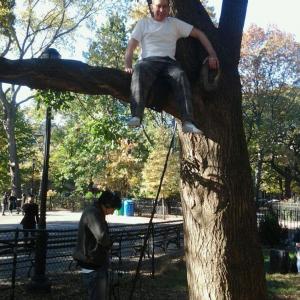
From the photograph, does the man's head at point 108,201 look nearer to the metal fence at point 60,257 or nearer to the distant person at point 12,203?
the metal fence at point 60,257

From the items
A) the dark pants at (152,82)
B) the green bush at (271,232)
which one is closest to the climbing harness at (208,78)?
the dark pants at (152,82)

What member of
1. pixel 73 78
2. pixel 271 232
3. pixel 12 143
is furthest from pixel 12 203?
pixel 73 78

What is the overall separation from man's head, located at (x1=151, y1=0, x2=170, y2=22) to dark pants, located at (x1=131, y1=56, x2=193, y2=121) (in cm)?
46

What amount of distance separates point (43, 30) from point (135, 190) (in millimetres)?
15016

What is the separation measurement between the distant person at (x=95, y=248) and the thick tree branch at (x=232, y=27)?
174 centimetres

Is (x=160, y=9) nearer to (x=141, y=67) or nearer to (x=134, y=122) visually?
(x=141, y=67)

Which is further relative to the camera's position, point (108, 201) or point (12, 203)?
point (12, 203)

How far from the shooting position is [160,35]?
3.97 meters

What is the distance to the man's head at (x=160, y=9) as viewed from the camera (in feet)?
13.0

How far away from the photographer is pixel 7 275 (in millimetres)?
9516

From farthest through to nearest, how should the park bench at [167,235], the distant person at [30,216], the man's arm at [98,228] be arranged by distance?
the distant person at [30,216]
the park bench at [167,235]
the man's arm at [98,228]

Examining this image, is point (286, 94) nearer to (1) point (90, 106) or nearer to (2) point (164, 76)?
(1) point (90, 106)

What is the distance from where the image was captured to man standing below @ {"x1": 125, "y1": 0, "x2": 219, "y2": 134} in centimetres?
363

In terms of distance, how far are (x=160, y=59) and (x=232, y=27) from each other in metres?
0.98
